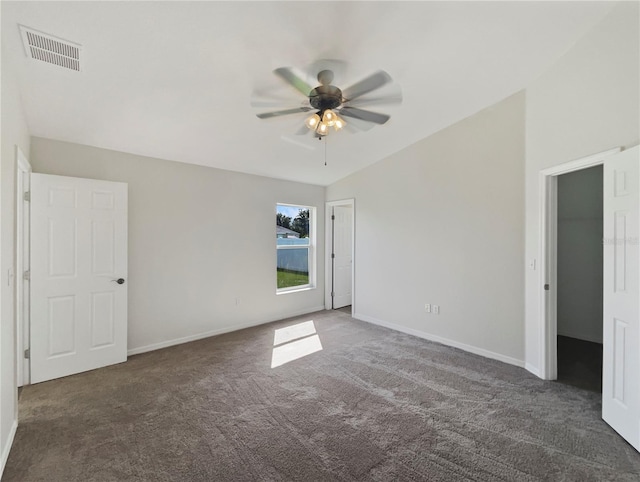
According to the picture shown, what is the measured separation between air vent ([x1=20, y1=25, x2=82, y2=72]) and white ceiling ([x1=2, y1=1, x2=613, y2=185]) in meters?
0.05

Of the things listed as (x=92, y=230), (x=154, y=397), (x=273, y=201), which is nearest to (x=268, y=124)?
(x=273, y=201)

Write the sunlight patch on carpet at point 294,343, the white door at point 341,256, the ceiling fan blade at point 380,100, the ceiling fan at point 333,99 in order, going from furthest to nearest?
the white door at point 341,256, the sunlight patch on carpet at point 294,343, the ceiling fan blade at point 380,100, the ceiling fan at point 333,99

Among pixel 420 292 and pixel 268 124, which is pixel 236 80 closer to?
pixel 268 124

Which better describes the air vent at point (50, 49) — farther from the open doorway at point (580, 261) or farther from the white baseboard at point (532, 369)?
the open doorway at point (580, 261)

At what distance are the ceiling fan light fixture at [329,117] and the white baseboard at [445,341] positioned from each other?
3.15 metres

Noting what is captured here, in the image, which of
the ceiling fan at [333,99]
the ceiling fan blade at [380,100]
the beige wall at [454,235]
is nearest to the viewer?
the ceiling fan at [333,99]

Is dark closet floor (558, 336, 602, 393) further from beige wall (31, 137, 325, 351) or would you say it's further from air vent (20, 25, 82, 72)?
air vent (20, 25, 82, 72)

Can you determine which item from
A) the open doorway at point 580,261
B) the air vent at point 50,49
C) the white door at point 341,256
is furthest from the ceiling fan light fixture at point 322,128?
the open doorway at point 580,261

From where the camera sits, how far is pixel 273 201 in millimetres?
4801

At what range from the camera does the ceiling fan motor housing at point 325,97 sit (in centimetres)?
206

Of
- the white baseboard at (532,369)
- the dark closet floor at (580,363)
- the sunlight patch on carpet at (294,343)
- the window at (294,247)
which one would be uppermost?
the window at (294,247)

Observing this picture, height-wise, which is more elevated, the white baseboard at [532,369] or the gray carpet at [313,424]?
the white baseboard at [532,369]

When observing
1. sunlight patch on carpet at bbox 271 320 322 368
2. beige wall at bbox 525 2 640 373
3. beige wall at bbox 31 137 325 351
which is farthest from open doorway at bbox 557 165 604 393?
beige wall at bbox 31 137 325 351

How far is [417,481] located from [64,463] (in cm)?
216
